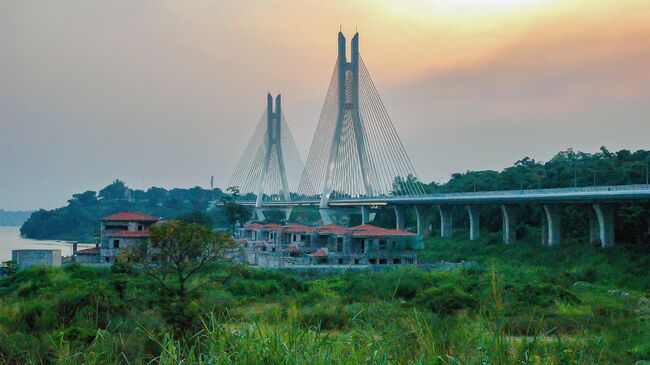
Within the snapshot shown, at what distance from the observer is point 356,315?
498 cm

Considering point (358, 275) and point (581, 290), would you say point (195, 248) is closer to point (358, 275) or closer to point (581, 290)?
point (358, 275)

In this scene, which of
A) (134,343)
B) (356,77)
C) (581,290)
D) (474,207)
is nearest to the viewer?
(134,343)

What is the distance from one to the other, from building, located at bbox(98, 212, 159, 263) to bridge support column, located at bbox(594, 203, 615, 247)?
1913cm

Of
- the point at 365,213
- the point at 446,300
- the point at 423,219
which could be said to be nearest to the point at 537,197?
the point at 446,300

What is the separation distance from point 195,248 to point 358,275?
→ 6.56 meters

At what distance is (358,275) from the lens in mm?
23656

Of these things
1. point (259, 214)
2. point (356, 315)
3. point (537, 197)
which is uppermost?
point (537, 197)

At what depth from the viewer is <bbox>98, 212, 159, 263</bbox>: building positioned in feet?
89.2

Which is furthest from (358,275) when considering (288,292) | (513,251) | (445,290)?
(513,251)

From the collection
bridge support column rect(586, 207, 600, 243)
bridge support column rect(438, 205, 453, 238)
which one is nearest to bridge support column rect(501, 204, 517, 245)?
bridge support column rect(586, 207, 600, 243)

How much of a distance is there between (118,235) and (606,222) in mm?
20884

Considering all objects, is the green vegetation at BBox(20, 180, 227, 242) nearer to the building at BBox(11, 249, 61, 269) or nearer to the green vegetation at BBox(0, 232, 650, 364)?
the building at BBox(11, 249, 61, 269)

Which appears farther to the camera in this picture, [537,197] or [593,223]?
[593,223]

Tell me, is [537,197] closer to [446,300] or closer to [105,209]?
[446,300]
